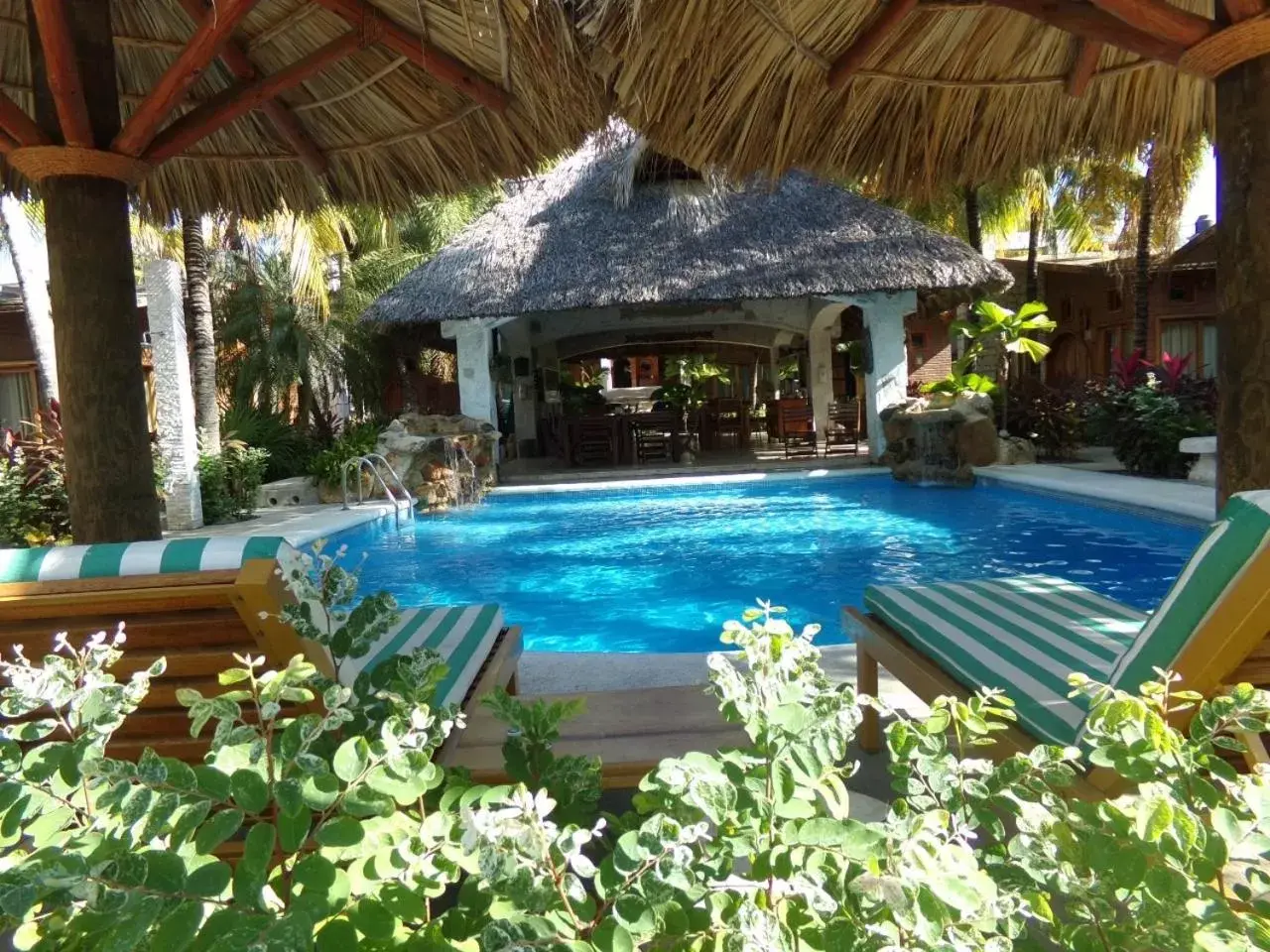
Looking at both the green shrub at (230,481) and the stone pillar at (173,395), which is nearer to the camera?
the stone pillar at (173,395)

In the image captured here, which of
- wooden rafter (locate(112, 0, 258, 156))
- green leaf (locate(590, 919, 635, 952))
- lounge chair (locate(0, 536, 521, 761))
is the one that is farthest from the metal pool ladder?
green leaf (locate(590, 919, 635, 952))

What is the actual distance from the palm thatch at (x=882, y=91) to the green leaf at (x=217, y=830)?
252 centimetres

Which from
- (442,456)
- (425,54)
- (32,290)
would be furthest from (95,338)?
(32,290)

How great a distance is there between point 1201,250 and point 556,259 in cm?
1333

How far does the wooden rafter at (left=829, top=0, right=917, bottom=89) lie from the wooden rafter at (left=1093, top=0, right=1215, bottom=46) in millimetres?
719

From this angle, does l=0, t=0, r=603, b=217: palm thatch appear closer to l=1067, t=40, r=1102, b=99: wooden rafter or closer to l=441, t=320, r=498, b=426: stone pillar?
l=1067, t=40, r=1102, b=99: wooden rafter

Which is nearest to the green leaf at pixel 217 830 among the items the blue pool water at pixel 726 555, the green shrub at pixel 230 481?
the blue pool water at pixel 726 555

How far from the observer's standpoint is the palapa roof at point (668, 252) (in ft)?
40.6

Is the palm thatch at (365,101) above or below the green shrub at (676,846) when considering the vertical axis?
above

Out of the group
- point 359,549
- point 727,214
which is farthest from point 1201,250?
point 359,549

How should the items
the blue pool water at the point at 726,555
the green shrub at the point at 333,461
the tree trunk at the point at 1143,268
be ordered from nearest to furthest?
the blue pool water at the point at 726,555
the green shrub at the point at 333,461
the tree trunk at the point at 1143,268

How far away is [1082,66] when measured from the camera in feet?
10.6

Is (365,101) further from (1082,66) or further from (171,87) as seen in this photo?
(1082,66)

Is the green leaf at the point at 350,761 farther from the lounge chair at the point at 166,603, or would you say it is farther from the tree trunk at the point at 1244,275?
the tree trunk at the point at 1244,275
